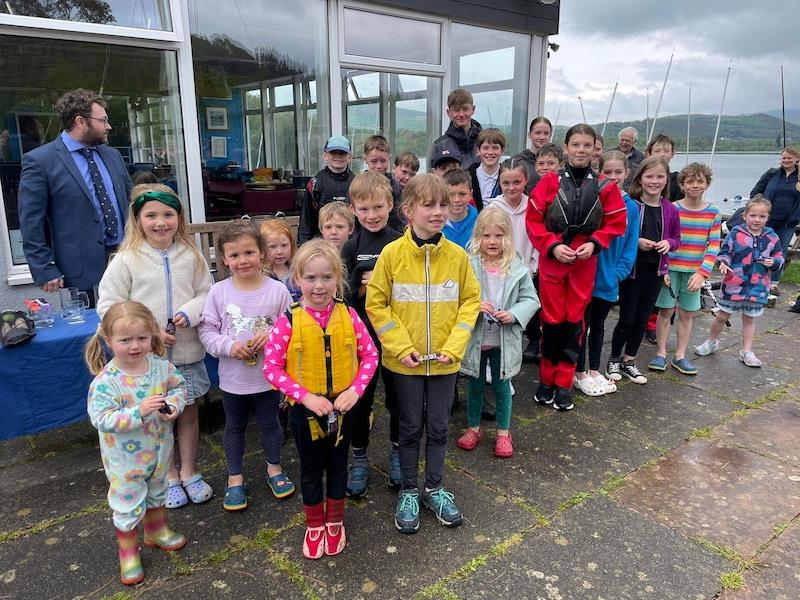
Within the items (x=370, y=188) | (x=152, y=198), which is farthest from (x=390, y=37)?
(x=152, y=198)

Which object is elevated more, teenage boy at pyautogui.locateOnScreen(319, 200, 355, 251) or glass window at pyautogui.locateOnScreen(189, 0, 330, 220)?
glass window at pyautogui.locateOnScreen(189, 0, 330, 220)

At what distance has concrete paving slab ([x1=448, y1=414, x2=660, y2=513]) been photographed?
3049mm

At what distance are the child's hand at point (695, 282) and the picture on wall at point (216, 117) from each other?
4.71 metres

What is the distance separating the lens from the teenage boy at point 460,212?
3.69 metres

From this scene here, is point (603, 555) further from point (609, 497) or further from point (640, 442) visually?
point (640, 442)

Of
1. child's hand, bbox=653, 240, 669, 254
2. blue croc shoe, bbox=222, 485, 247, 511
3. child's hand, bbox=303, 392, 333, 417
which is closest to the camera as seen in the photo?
child's hand, bbox=303, 392, 333, 417

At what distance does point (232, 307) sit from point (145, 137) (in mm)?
3486

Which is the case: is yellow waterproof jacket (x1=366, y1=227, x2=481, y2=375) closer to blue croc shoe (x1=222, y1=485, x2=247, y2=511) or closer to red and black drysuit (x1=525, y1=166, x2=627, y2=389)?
blue croc shoe (x1=222, y1=485, x2=247, y2=511)

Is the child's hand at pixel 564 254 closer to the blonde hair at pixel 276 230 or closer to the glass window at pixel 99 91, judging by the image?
the blonde hair at pixel 276 230

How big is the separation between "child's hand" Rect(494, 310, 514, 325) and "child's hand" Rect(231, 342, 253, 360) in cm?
135

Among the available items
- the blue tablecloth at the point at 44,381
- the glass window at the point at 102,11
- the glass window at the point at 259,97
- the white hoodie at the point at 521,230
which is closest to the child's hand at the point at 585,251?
the white hoodie at the point at 521,230

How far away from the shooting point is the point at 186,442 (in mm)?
2926

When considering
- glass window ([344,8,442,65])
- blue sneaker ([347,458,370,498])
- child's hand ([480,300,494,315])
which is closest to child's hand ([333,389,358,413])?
blue sneaker ([347,458,370,498])

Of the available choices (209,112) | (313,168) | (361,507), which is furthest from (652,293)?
(209,112)
